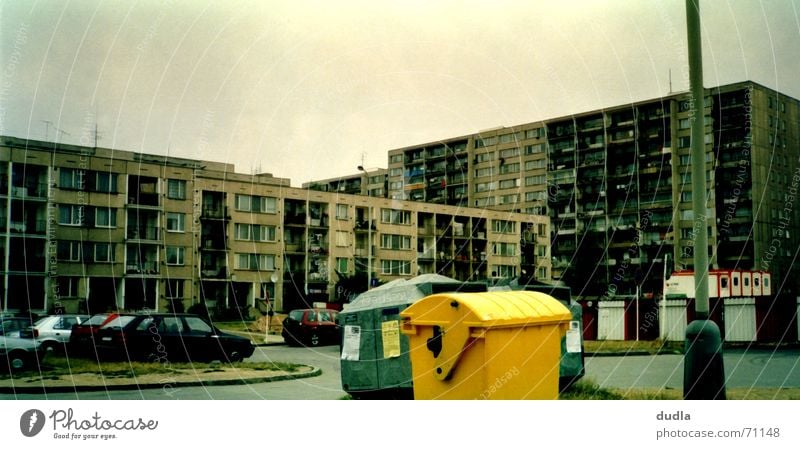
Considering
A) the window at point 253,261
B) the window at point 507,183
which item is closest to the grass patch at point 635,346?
the window at point 507,183

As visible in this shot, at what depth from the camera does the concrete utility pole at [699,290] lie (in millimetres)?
7387

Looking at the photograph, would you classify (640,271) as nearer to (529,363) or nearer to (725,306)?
(725,306)

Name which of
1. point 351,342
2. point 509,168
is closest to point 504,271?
point 509,168

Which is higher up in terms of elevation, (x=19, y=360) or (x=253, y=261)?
(x=253, y=261)

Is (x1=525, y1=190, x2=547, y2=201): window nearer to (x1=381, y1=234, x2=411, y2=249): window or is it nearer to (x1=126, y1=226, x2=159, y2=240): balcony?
(x1=381, y1=234, x2=411, y2=249): window

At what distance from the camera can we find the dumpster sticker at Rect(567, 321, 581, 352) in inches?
354

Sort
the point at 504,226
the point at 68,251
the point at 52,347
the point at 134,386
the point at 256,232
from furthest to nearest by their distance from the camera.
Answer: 1. the point at 256,232
2. the point at 504,226
3. the point at 52,347
4. the point at 68,251
5. the point at 134,386

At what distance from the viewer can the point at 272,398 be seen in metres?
8.70

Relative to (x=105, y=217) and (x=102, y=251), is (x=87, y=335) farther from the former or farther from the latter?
(x=105, y=217)

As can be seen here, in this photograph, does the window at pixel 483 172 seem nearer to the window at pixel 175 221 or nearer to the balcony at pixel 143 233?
the window at pixel 175 221

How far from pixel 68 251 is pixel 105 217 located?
2.98ft

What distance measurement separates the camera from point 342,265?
1552 centimetres
